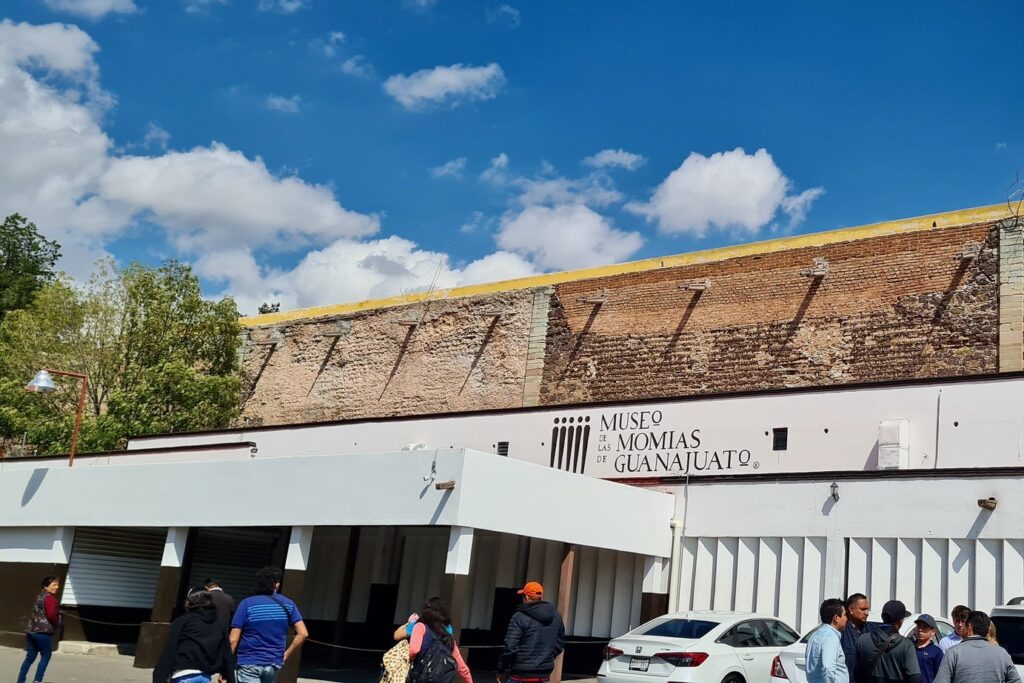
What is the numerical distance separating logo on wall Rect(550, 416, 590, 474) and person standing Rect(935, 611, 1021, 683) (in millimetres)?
13147

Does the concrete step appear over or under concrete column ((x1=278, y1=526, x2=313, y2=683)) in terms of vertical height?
under

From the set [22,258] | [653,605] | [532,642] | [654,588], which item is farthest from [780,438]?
[22,258]

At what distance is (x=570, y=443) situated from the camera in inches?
837

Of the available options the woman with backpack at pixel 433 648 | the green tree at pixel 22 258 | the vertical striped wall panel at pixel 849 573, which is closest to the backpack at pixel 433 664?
the woman with backpack at pixel 433 648

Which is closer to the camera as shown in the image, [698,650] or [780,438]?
[698,650]

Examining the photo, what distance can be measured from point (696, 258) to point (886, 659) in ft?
66.0

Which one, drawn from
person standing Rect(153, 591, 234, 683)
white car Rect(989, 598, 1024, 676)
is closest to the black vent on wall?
white car Rect(989, 598, 1024, 676)

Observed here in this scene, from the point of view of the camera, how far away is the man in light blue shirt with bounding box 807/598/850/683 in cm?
817

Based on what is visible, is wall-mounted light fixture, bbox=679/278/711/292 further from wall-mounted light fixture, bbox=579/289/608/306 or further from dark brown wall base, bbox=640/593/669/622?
dark brown wall base, bbox=640/593/669/622

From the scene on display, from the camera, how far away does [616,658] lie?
13.8 m

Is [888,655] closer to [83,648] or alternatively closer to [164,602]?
[164,602]

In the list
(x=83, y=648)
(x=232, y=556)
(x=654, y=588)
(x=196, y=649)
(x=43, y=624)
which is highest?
(x=654, y=588)

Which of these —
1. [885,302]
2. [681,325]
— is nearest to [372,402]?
[681,325]

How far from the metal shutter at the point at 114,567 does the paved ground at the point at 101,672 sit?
60.4 inches
